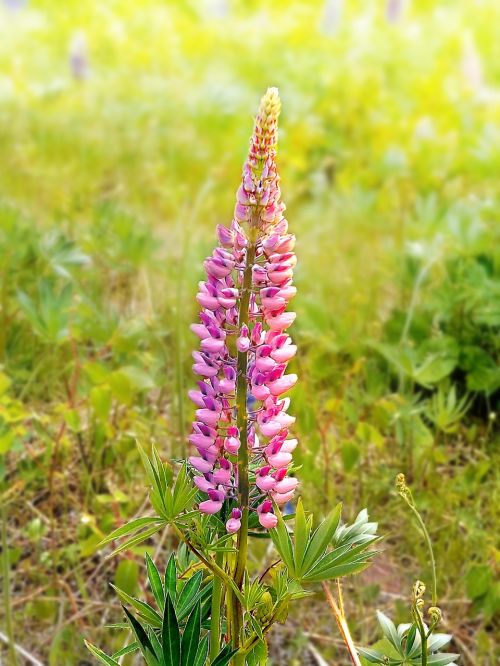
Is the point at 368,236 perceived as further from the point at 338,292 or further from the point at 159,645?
the point at 159,645

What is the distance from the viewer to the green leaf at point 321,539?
1.21 m

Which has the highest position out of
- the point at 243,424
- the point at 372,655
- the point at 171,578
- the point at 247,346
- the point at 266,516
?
the point at 247,346

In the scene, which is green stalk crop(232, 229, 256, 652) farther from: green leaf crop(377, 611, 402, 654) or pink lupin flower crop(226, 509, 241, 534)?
green leaf crop(377, 611, 402, 654)

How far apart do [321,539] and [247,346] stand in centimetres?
27

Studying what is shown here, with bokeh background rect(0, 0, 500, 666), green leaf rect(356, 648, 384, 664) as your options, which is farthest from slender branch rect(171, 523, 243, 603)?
bokeh background rect(0, 0, 500, 666)

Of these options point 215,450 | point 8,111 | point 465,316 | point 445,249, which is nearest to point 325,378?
point 465,316

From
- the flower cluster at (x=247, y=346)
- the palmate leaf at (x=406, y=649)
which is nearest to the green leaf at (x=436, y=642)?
the palmate leaf at (x=406, y=649)

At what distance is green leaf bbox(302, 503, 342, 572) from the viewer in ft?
3.97

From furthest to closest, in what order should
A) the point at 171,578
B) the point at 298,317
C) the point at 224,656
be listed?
the point at 298,317 < the point at 171,578 < the point at 224,656

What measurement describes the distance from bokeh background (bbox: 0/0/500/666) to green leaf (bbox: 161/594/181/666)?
598 millimetres

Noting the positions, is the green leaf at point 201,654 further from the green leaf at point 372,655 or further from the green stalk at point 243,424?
Answer: the green leaf at point 372,655

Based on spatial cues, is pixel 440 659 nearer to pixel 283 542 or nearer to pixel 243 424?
pixel 283 542

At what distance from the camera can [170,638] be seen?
1166 mm

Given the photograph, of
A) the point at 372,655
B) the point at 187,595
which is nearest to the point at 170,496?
the point at 187,595
